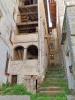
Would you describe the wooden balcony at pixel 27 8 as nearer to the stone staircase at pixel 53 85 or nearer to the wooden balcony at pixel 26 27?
the wooden balcony at pixel 26 27

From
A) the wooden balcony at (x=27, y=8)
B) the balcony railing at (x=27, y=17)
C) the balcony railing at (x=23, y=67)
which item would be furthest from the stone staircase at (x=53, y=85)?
the wooden balcony at (x=27, y=8)

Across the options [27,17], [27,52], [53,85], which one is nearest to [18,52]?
[27,52]

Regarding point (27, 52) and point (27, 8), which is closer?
point (27, 52)

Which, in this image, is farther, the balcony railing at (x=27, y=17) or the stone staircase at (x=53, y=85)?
the balcony railing at (x=27, y=17)

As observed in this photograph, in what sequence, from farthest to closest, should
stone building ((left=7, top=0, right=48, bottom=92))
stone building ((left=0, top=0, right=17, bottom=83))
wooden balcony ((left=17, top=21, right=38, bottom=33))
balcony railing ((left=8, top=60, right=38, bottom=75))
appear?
1. wooden balcony ((left=17, top=21, right=38, bottom=33))
2. balcony railing ((left=8, top=60, right=38, bottom=75))
3. stone building ((left=7, top=0, right=48, bottom=92))
4. stone building ((left=0, top=0, right=17, bottom=83))

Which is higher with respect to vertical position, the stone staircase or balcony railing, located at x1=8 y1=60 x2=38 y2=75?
balcony railing, located at x1=8 y1=60 x2=38 y2=75

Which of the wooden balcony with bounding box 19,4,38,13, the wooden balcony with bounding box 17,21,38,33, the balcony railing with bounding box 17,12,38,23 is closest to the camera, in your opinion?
the wooden balcony with bounding box 17,21,38,33

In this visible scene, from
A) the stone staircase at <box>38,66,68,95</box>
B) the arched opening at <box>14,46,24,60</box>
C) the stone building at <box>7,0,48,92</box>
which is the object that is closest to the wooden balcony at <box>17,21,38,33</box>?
the stone building at <box>7,0,48,92</box>

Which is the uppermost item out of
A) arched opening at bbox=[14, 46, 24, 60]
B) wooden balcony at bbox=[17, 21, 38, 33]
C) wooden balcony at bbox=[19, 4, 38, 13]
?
wooden balcony at bbox=[19, 4, 38, 13]

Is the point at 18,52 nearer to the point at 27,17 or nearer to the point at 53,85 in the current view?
the point at 27,17

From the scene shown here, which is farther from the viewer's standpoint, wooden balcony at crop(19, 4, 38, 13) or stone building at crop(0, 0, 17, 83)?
wooden balcony at crop(19, 4, 38, 13)

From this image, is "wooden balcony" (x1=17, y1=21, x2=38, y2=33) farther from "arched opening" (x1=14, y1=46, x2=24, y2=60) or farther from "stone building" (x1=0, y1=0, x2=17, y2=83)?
"arched opening" (x1=14, y1=46, x2=24, y2=60)

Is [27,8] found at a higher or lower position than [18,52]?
higher

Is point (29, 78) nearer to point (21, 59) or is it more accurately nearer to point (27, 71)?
point (27, 71)
